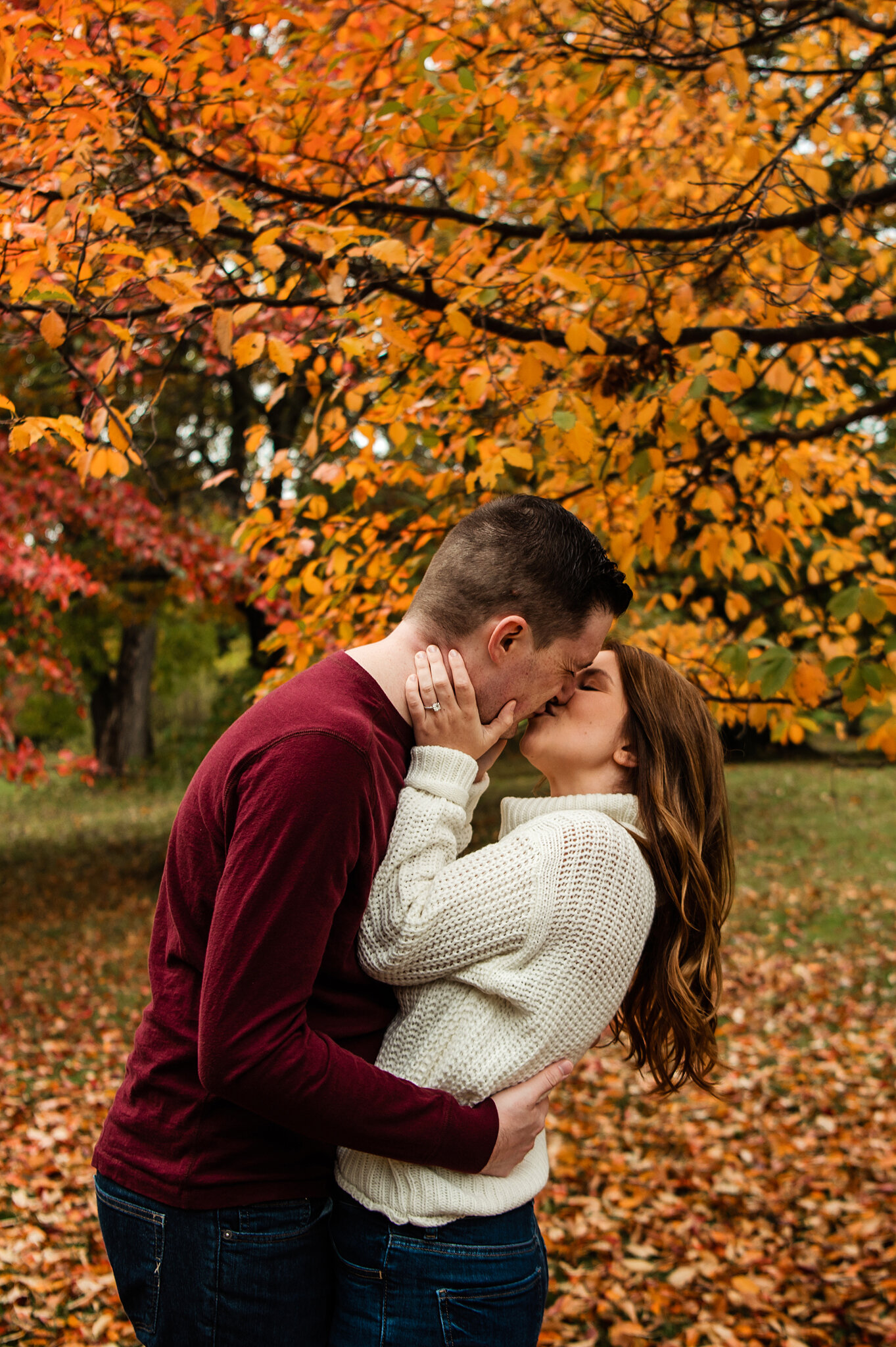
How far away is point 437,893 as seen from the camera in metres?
1.62

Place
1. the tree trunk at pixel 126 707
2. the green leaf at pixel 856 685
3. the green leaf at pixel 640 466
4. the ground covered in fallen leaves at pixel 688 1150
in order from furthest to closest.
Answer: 1. the tree trunk at pixel 126 707
2. the ground covered in fallen leaves at pixel 688 1150
3. the green leaf at pixel 640 466
4. the green leaf at pixel 856 685

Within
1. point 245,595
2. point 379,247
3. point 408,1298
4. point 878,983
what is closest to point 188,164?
point 379,247

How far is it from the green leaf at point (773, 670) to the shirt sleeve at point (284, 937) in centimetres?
142

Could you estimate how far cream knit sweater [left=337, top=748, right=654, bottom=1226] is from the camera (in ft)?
5.30

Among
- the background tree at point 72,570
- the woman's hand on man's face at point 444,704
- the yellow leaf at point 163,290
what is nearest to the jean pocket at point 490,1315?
the woman's hand on man's face at point 444,704

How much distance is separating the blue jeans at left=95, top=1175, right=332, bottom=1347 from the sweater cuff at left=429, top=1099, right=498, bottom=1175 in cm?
28

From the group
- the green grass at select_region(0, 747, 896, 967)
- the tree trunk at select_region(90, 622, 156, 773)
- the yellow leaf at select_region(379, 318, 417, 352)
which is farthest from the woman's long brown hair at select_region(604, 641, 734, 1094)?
the tree trunk at select_region(90, 622, 156, 773)

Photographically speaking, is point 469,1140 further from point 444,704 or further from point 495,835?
point 495,835

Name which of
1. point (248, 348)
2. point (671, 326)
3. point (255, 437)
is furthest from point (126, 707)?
point (671, 326)

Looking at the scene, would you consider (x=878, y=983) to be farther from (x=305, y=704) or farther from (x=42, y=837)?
(x=42, y=837)

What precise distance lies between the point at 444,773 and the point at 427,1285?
2.72ft

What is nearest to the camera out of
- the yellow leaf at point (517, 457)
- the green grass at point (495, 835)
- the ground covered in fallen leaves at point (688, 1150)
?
the yellow leaf at point (517, 457)

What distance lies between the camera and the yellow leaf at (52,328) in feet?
7.30

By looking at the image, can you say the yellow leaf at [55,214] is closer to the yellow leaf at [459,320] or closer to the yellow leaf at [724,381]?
the yellow leaf at [459,320]
